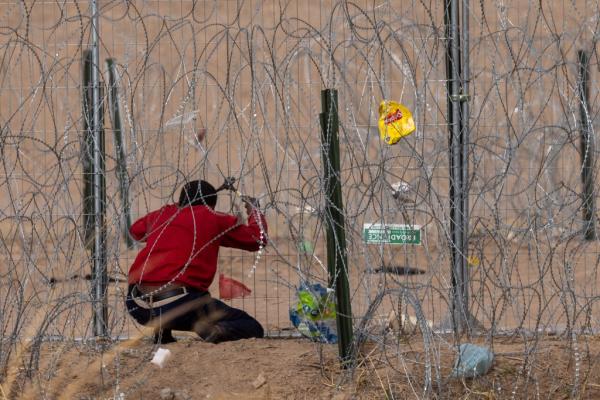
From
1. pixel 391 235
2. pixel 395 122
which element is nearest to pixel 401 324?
pixel 391 235

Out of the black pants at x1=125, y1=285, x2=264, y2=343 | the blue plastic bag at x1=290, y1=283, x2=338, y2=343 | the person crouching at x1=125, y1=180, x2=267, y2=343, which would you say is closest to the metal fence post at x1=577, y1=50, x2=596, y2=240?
the blue plastic bag at x1=290, y1=283, x2=338, y2=343

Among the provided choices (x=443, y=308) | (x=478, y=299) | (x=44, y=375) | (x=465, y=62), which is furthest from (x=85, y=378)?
(x=443, y=308)

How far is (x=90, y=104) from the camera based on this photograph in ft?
21.0

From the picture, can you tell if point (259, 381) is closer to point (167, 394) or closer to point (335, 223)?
point (167, 394)

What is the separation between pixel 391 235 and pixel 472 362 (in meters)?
0.82

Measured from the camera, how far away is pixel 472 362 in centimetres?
475

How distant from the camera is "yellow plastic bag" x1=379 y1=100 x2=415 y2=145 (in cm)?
512

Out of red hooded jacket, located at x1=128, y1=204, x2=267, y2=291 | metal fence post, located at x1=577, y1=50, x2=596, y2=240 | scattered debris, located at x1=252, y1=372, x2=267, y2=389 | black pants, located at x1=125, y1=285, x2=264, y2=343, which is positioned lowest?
scattered debris, located at x1=252, y1=372, x2=267, y2=389

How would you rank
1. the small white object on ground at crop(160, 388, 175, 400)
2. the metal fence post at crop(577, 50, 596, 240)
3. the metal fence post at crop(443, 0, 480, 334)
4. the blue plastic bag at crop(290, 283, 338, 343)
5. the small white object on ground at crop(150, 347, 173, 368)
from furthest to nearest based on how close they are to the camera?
the metal fence post at crop(443, 0, 480, 334) < the blue plastic bag at crop(290, 283, 338, 343) < the small white object on ground at crop(150, 347, 173, 368) < the small white object on ground at crop(160, 388, 175, 400) < the metal fence post at crop(577, 50, 596, 240)

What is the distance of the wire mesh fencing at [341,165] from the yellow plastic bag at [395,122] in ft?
0.28

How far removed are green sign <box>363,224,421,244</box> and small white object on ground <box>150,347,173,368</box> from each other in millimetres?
1061

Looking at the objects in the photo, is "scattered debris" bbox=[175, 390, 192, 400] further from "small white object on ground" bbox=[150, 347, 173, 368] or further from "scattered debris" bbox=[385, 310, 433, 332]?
"scattered debris" bbox=[385, 310, 433, 332]

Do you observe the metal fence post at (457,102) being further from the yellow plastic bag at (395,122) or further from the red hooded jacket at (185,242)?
the red hooded jacket at (185,242)

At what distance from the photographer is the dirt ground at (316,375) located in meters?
4.75
